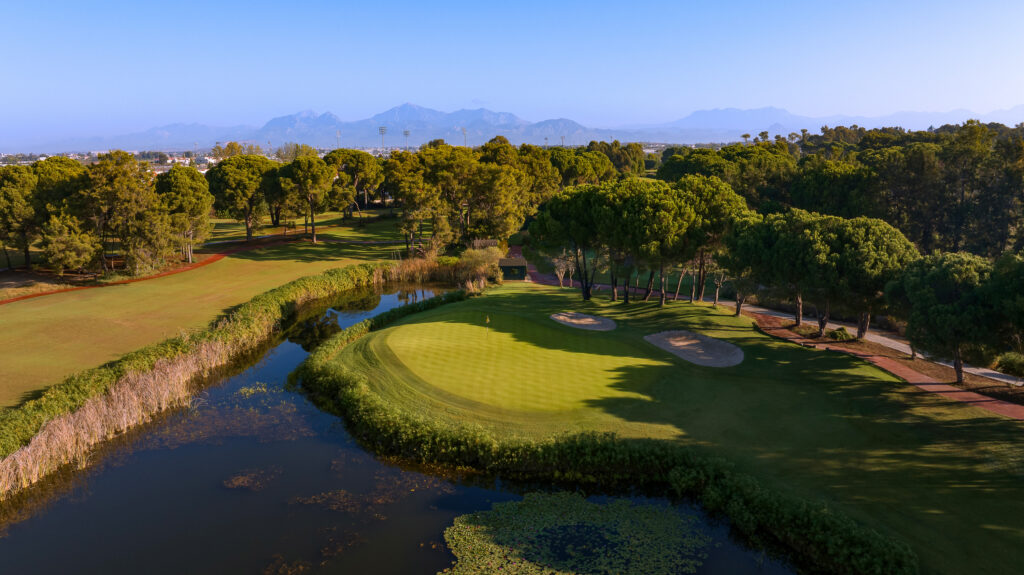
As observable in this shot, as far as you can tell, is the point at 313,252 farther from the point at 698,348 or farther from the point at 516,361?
the point at 698,348

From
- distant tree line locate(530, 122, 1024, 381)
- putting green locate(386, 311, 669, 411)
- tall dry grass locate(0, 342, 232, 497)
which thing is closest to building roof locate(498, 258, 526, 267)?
distant tree line locate(530, 122, 1024, 381)

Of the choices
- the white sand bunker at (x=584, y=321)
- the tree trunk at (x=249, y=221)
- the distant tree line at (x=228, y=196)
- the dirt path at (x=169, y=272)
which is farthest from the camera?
the tree trunk at (x=249, y=221)

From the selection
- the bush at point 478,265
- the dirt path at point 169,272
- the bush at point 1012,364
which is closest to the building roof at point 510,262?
the bush at point 478,265

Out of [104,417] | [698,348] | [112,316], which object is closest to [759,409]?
[698,348]

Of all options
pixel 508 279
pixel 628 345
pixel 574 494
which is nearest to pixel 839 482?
pixel 574 494

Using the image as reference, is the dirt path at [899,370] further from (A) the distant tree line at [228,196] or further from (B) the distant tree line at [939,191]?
(A) the distant tree line at [228,196]

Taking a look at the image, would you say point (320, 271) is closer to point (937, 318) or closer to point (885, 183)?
point (937, 318)

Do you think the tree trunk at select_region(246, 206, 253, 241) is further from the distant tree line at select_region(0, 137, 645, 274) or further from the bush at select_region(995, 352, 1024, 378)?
the bush at select_region(995, 352, 1024, 378)
